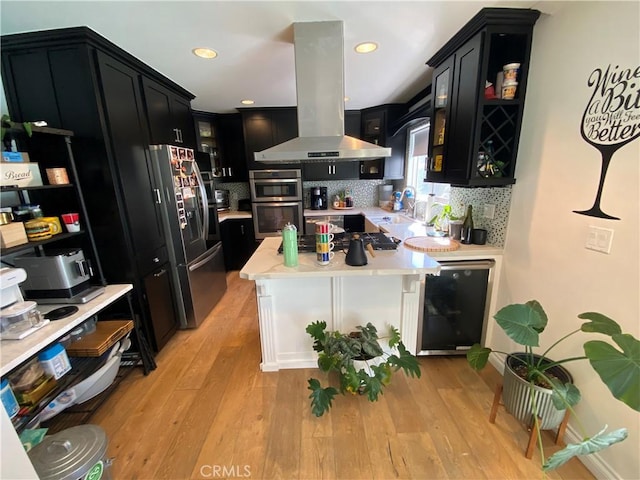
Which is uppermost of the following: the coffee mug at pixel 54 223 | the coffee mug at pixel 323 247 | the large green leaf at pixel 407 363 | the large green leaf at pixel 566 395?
the coffee mug at pixel 54 223

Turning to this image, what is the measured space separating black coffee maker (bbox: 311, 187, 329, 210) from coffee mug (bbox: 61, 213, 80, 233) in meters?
2.88

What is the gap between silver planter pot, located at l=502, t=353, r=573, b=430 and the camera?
1.28 meters

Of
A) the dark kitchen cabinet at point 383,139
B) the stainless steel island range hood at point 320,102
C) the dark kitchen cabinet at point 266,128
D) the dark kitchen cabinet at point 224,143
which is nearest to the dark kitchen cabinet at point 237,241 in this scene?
the dark kitchen cabinet at point 224,143

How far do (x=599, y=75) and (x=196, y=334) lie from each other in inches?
130

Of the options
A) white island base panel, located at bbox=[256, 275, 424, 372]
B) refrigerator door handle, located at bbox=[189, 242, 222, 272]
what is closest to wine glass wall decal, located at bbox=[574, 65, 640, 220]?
white island base panel, located at bbox=[256, 275, 424, 372]

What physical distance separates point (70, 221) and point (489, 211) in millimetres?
2961

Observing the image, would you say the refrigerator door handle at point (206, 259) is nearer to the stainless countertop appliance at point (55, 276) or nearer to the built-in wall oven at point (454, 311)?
the stainless countertop appliance at point (55, 276)

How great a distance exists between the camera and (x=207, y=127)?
146 inches

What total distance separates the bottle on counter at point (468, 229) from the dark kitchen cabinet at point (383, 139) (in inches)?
74.4

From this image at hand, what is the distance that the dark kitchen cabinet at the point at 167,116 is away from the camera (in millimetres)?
2158

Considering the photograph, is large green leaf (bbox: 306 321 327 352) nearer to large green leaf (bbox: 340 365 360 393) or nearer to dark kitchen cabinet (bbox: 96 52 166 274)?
large green leaf (bbox: 340 365 360 393)

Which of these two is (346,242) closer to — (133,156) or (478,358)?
(478,358)

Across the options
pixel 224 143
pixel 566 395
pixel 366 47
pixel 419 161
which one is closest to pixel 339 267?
pixel 566 395

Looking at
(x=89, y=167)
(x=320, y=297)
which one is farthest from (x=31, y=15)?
(x=320, y=297)
